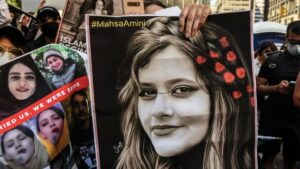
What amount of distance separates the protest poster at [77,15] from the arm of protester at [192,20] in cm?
116

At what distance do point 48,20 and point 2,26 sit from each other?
1.79 m

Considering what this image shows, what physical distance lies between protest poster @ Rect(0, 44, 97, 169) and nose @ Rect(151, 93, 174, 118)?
31cm

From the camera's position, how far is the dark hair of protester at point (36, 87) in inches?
85.0

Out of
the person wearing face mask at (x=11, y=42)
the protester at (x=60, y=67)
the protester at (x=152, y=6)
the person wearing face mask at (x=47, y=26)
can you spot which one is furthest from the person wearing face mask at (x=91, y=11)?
the protester at (x=60, y=67)

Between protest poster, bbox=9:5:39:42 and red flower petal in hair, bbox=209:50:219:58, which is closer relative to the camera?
red flower petal in hair, bbox=209:50:219:58

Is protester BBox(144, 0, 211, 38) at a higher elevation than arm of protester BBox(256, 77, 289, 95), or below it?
higher

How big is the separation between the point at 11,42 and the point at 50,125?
83 cm

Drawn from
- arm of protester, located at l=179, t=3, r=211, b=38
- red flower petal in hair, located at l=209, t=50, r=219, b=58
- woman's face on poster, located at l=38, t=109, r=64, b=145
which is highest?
arm of protester, located at l=179, t=3, r=211, b=38

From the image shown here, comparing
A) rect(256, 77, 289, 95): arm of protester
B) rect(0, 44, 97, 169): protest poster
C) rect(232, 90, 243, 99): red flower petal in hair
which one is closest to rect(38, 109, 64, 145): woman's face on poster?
rect(0, 44, 97, 169): protest poster

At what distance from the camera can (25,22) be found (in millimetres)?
5656

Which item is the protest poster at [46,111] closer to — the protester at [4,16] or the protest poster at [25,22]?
the protester at [4,16]

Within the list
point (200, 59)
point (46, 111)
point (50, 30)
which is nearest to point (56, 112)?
point (46, 111)

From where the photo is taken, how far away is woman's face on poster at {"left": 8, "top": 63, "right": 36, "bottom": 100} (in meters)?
2.17

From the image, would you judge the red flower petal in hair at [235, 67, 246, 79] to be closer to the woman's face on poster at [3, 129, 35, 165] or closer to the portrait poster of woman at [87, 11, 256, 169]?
the portrait poster of woman at [87, 11, 256, 169]
